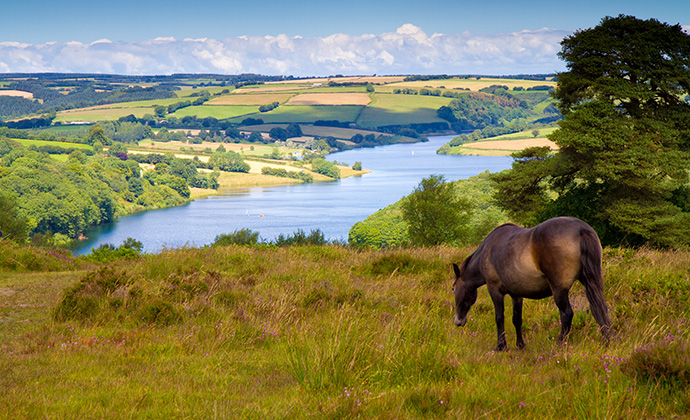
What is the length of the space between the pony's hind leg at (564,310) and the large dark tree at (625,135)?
28971mm

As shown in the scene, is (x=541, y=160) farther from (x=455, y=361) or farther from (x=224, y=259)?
(x=455, y=361)

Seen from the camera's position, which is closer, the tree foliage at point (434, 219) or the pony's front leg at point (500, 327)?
the pony's front leg at point (500, 327)

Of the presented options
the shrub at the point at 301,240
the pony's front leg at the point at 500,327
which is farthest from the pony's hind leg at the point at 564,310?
the shrub at the point at 301,240

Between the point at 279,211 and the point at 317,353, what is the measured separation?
140 m

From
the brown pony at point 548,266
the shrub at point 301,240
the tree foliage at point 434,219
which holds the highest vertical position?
the brown pony at point 548,266

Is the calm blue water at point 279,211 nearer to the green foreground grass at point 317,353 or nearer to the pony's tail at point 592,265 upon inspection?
the green foreground grass at point 317,353

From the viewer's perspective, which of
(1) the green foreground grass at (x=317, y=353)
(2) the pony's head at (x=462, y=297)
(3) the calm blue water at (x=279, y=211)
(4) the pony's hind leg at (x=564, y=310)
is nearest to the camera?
(1) the green foreground grass at (x=317, y=353)

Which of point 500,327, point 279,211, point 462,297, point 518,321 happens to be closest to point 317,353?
point 500,327

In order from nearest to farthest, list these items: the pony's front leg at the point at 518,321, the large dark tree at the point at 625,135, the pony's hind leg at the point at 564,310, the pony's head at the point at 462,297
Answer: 1. the pony's hind leg at the point at 564,310
2. the pony's front leg at the point at 518,321
3. the pony's head at the point at 462,297
4. the large dark tree at the point at 625,135

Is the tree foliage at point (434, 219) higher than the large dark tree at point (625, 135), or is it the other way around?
the large dark tree at point (625, 135)

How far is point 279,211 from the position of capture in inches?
5664

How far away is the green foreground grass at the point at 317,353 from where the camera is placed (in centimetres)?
407

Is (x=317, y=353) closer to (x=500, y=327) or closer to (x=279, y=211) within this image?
(x=500, y=327)

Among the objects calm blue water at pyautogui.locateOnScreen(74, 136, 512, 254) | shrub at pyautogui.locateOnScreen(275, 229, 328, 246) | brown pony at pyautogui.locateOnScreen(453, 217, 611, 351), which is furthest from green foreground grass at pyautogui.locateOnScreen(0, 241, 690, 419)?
calm blue water at pyautogui.locateOnScreen(74, 136, 512, 254)
